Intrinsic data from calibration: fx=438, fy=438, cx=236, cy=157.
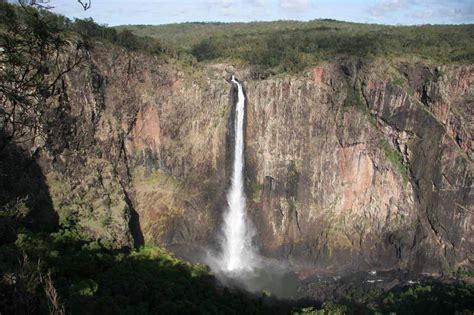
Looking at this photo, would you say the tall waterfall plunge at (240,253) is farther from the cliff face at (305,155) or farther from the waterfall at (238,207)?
the cliff face at (305,155)

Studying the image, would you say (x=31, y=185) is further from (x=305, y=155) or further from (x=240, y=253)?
(x=305, y=155)

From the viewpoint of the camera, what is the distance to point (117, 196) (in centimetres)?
2977

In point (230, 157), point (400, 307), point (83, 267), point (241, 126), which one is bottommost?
point (400, 307)

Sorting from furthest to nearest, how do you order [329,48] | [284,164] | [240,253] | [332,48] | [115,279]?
1. [329,48]
2. [332,48]
3. [284,164]
4. [240,253]
5. [115,279]

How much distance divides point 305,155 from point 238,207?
22.2 feet

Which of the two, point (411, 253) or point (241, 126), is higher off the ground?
point (241, 126)

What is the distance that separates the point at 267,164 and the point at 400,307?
47.0ft

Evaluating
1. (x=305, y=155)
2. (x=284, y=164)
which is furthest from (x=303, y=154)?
(x=284, y=164)

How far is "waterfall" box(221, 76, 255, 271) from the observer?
34.5 m

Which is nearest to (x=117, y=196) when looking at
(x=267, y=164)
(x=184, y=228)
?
(x=184, y=228)

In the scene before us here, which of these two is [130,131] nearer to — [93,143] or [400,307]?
[93,143]

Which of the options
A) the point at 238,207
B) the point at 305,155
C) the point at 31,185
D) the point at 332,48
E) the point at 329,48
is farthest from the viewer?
the point at 329,48

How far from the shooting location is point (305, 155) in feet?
113

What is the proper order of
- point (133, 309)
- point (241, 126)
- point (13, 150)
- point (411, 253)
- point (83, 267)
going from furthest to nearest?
point (241, 126)
point (411, 253)
point (13, 150)
point (83, 267)
point (133, 309)
